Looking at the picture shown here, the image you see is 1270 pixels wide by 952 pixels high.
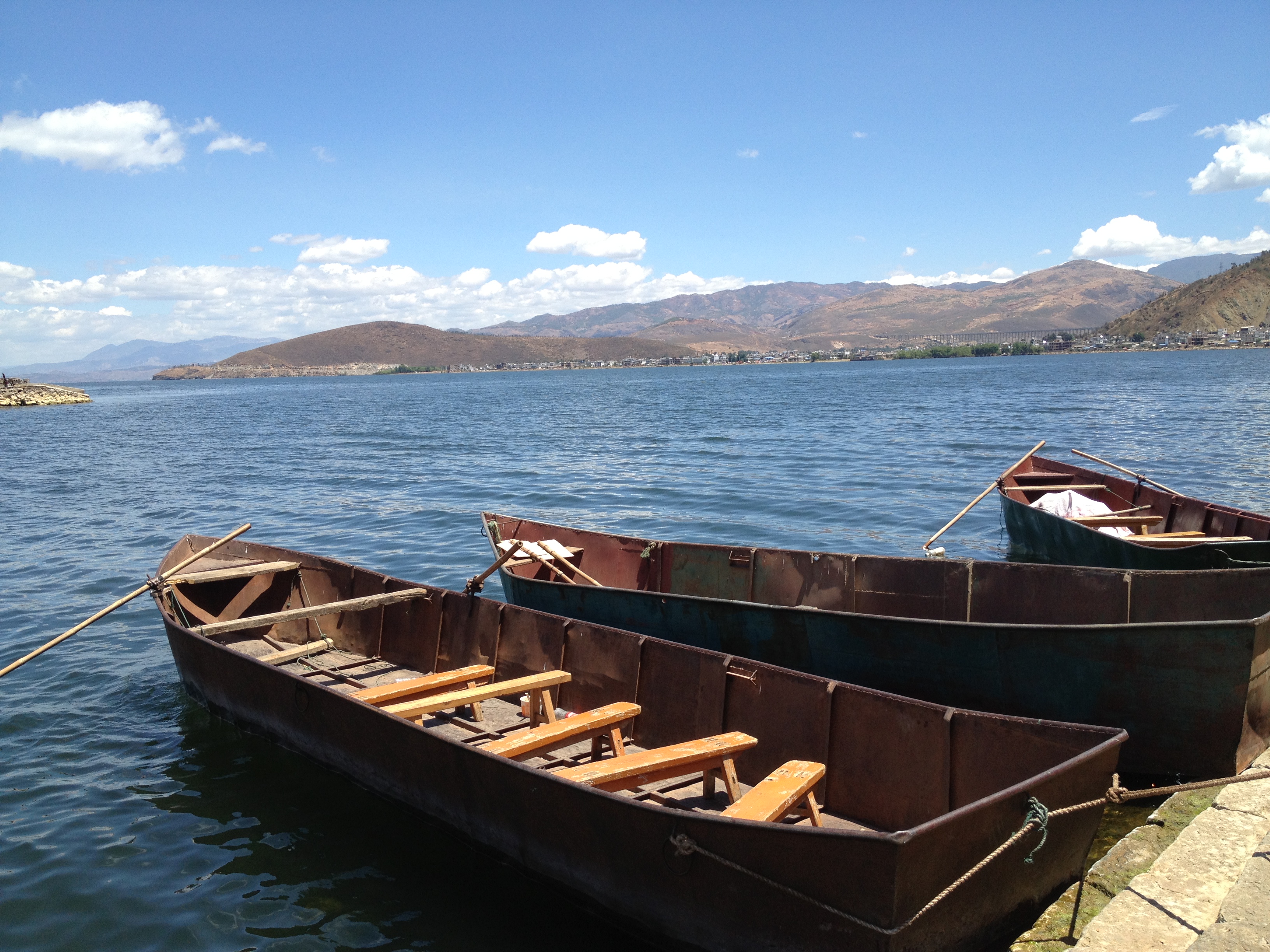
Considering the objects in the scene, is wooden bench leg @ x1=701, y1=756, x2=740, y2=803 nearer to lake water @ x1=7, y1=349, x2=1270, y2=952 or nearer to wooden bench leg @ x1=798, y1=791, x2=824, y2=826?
wooden bench leg @ x1=798, y1=791, x2=824, y2=826

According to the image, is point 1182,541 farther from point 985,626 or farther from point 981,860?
point 981,860

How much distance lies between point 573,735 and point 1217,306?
177m

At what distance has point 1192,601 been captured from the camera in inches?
340

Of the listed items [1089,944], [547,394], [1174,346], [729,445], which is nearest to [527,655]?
[1089,944]

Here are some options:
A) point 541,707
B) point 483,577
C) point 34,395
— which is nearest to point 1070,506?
point 483,577

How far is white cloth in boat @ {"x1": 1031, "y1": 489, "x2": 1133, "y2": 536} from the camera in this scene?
44.6 ft

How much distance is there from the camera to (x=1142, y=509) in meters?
13.8

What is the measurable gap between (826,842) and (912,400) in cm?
6411

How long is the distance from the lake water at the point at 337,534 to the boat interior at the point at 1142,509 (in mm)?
1695

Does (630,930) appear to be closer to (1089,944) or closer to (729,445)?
(1089,944)

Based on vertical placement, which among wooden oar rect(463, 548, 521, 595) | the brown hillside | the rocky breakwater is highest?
the brown hillside

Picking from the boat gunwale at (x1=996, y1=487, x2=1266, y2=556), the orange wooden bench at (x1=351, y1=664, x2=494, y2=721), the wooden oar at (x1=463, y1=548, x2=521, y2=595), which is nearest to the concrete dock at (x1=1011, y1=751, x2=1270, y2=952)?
the boat gunwale at (x1=996, y1=487, x2=1266, y2=556)

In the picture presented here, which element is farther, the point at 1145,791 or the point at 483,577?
the point at 483,577

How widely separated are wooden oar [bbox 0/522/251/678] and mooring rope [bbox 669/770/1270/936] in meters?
7.87
